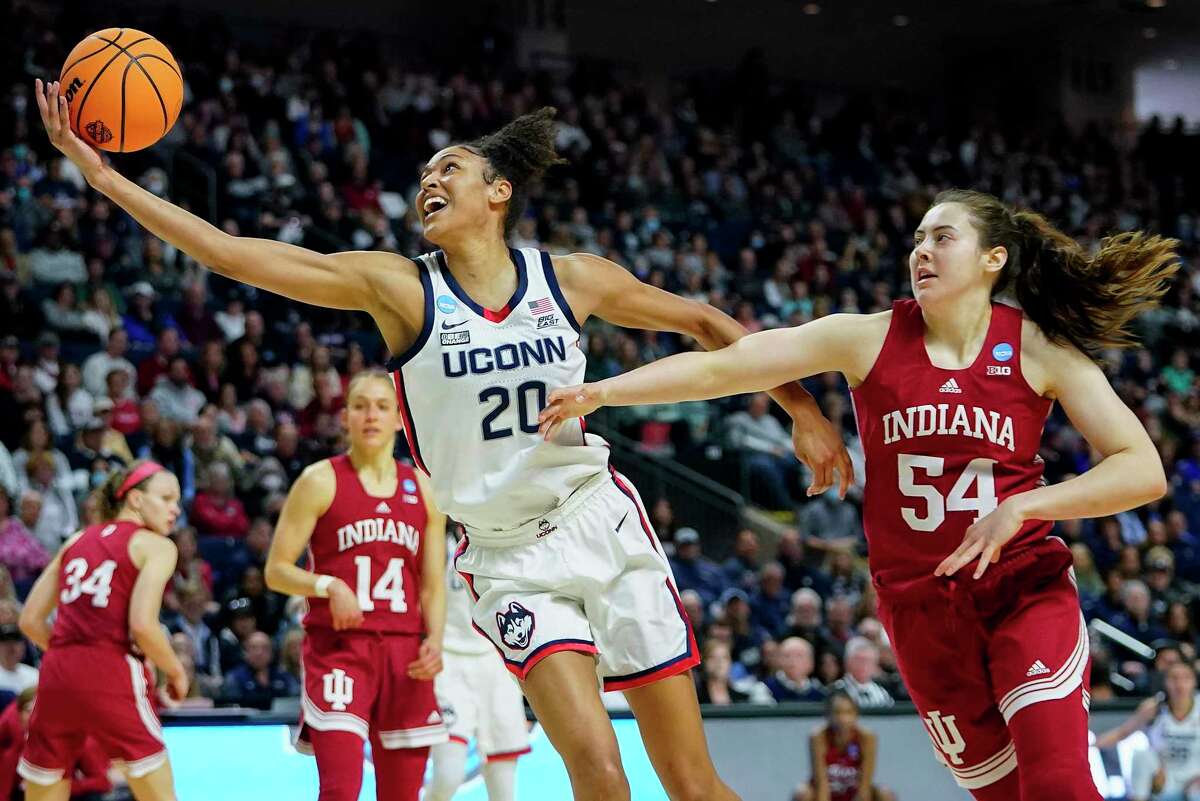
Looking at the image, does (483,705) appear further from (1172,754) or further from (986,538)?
(1172,754)

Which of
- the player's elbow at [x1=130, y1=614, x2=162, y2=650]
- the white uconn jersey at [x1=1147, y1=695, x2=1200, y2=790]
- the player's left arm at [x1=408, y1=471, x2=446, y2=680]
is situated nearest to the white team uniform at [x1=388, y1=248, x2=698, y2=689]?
the player's left arm at [x1=408, y1=471, x2=446, y2=680]

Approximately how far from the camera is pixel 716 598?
1237 centimetres

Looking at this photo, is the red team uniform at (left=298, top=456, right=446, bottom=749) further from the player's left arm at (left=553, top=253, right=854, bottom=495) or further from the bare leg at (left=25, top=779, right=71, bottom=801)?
the player's left arm at (left=553, top=253, right=854, bottom=495)

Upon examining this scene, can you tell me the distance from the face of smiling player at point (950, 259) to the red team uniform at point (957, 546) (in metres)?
0.16

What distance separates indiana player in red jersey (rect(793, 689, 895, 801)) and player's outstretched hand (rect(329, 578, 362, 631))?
159 inches

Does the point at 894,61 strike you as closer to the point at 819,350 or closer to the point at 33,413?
the point at 33,413

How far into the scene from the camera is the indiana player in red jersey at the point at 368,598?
6074mm

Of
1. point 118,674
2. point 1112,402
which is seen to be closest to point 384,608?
point 118,674

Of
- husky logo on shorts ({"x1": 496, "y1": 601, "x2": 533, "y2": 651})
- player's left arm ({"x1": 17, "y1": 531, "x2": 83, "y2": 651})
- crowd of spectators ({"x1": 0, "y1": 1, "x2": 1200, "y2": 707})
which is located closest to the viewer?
husky logo on shorts ({"x1": 496, "y1": 601, "x2": 533, "y2": 651})

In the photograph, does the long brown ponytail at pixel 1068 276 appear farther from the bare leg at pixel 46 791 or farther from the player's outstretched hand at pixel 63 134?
the bare leg at pixel 46 791

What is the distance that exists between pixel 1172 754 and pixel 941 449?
22.4ft

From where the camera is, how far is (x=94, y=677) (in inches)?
270

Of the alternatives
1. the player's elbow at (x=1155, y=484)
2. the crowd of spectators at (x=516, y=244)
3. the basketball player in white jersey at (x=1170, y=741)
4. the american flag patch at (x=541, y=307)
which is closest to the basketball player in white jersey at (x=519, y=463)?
the american flag patch at (x=541, y=307)

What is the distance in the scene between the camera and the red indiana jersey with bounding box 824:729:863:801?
30.1 feet
